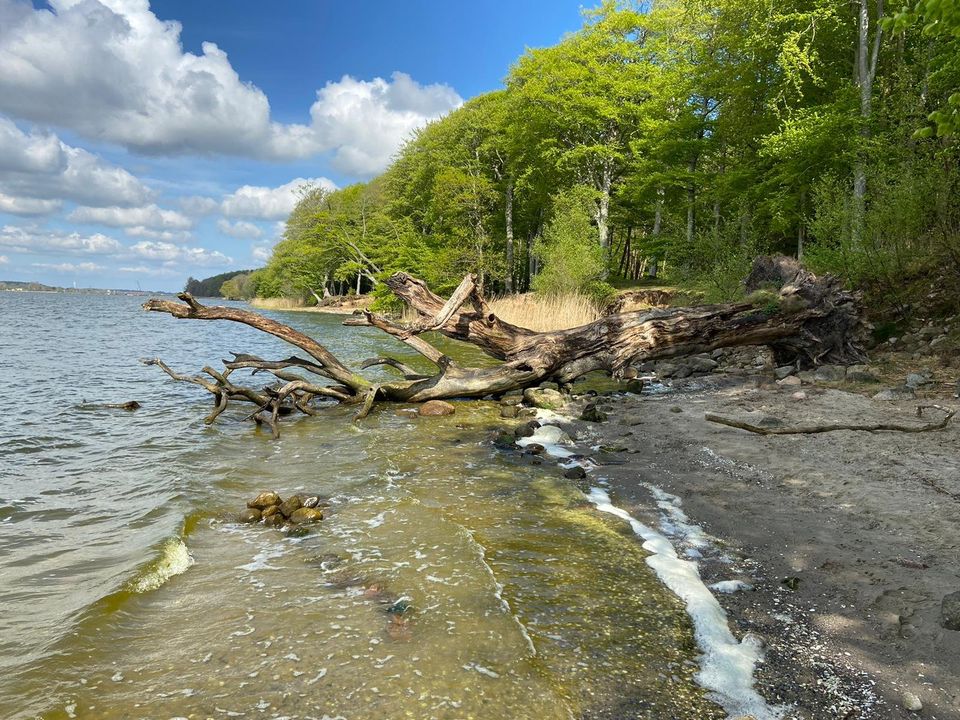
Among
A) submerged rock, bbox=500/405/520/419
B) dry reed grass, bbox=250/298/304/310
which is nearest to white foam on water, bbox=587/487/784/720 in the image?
submerged rock, bbox=500/405/520/419

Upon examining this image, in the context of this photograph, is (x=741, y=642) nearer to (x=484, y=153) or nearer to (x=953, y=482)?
(x=953, y=482)

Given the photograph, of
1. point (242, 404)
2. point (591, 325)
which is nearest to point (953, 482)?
point (591, 325)

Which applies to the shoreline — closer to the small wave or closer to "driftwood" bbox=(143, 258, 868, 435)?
"driftwood" bbox=(143, 258, 868, 435)

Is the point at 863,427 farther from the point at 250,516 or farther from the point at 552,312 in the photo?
the point at 552,312

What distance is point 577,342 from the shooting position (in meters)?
11.9

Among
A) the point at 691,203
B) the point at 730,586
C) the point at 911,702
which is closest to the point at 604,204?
the point at 691,203

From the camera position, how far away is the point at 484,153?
1658 inches

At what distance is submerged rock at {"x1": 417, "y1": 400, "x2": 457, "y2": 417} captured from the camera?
11.6 meters

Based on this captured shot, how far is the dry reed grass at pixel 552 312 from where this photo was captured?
23.3 metres

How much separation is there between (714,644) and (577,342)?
28.4 ft

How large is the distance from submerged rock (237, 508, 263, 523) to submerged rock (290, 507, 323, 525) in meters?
A: 0.47

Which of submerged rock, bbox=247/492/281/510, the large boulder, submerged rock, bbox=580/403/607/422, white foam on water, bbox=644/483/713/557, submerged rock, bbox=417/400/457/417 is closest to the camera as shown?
white foam on water, bbox=644/483/713/557

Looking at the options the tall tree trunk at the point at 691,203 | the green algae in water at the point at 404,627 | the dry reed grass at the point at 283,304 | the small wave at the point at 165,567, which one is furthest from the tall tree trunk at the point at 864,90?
the dry reed grass at the point at 283,304

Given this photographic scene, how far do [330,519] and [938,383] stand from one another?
965 centimetres
